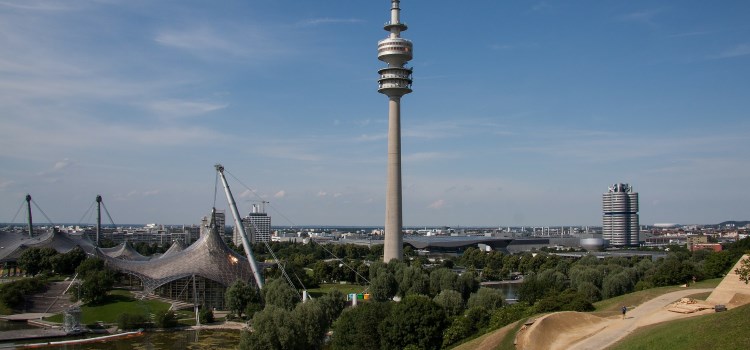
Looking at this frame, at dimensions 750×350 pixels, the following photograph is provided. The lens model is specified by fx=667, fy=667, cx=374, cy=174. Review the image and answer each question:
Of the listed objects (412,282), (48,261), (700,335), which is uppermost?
(700,335)

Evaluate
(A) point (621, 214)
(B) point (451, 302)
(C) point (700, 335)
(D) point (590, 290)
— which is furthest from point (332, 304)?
(A) point (621, 214)

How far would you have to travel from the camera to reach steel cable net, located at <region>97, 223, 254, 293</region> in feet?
230

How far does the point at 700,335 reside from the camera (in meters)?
24.3

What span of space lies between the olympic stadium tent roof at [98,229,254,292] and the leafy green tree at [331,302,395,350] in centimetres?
3174

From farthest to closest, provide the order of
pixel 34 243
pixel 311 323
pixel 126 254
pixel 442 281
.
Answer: pixel 34 243 → pixel 126 254 → pixel 442 281 → pixel 311 323

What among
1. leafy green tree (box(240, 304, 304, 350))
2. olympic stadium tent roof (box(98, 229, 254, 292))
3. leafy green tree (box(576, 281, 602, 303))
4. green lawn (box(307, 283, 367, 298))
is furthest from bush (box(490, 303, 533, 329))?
green lawn (box(307, 283, 367, 298))

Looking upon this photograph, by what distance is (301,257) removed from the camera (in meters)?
112

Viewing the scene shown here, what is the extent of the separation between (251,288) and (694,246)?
112 m

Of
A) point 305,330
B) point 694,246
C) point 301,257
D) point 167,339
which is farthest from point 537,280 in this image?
point 694,246

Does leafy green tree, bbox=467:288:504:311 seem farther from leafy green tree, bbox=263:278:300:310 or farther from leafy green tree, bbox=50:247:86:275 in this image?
leafy green tree, bbox=50:247:86:275

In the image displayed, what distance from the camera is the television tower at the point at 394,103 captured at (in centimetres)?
8531

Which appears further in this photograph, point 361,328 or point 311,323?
point 311,323

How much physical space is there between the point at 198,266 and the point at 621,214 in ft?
462

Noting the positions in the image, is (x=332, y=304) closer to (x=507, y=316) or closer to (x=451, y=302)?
(x=451, y=302)
